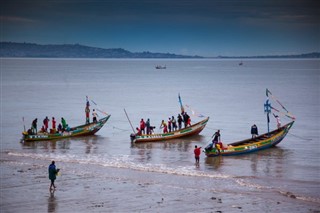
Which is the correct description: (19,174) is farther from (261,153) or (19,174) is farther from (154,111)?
(154,111)

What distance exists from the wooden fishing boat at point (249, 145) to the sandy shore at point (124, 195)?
5.18 m

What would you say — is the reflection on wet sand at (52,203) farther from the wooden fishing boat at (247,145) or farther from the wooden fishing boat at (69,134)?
the wooden fishing boat at (69,134)

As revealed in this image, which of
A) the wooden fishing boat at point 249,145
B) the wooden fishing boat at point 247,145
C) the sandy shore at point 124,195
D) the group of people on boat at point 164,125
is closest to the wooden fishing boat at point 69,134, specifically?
the group of people on boat at point 164,125

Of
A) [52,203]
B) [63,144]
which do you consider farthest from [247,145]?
[52,203]

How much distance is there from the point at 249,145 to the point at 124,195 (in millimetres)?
11466

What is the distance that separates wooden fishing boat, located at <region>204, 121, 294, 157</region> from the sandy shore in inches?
204

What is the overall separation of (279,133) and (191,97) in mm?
44675

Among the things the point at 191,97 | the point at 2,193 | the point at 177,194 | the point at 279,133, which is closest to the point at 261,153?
the point at 279,133

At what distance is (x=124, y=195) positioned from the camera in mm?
22828

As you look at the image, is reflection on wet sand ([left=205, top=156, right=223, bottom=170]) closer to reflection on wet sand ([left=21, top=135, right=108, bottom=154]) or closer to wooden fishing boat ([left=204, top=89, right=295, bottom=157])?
wooden fishing boat ([left=204, top=89, right=295, bottom=157])

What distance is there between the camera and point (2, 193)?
23109 mm

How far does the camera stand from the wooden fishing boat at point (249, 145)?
3111 cm

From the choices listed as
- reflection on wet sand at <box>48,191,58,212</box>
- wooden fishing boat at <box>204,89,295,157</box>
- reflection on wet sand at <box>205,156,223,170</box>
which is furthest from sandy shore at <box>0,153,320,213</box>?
wooden fishing boat at <box>204,89,295,157</box>

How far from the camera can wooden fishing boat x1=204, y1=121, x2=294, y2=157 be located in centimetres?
3111
